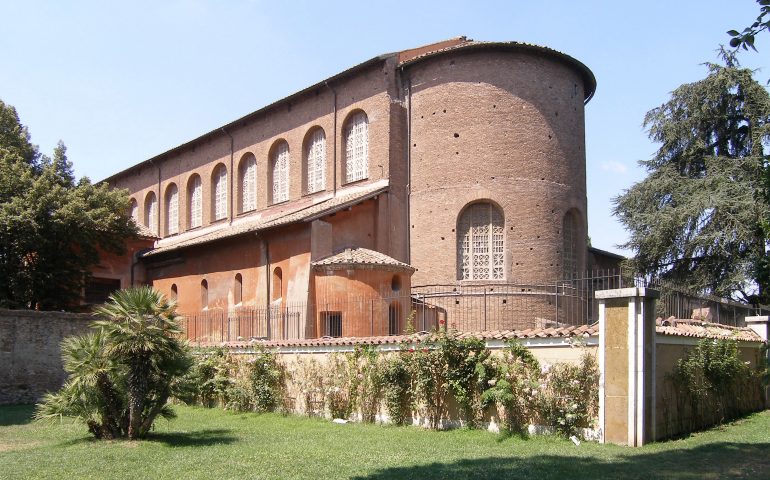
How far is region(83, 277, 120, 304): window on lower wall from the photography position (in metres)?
31.8

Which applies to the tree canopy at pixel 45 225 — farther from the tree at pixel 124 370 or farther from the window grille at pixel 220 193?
the tree at pixel 124 370

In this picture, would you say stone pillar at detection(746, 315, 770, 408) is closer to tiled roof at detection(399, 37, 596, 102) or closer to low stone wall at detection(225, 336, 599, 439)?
low stone wall at detection(225, 336, 599, 439)

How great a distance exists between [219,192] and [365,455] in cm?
2548

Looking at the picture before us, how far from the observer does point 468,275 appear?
24.8 metres

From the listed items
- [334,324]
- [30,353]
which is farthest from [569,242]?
[30,353]

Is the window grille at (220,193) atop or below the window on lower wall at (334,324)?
atop

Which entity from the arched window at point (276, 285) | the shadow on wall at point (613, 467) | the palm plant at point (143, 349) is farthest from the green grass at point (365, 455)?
the arched window at point (276, 285)

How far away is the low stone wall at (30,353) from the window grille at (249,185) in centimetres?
1161

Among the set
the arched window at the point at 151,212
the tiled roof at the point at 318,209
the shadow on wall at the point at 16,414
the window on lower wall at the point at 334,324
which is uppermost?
the arched window at the point at 151,212

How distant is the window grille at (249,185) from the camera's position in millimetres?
33094

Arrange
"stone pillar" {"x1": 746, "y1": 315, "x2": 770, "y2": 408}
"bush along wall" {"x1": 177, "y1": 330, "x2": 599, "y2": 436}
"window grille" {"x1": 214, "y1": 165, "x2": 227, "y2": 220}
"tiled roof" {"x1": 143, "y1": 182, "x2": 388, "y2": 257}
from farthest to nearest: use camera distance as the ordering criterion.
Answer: "window grille" {"x1": 214, "y1": 165, "x2": 227, "y2": 220} → "tiled roof" {"x1": 143, "y1": 182, "x2": 388, "y2": 257} → "stone pillar" {"x1": 746, "y1": 315, "x2": 770, "y2": 408} → "bush along wall" {"x1": 177, "y1": 330, "x2": 599, "y2": 436}

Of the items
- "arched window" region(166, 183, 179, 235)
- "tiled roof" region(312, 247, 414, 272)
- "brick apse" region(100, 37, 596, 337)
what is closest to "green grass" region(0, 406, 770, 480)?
"tiled roof" region(312, 247, 414, 272)

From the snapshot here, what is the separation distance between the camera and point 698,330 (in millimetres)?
15734

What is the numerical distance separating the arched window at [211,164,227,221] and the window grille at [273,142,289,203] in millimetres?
4015
